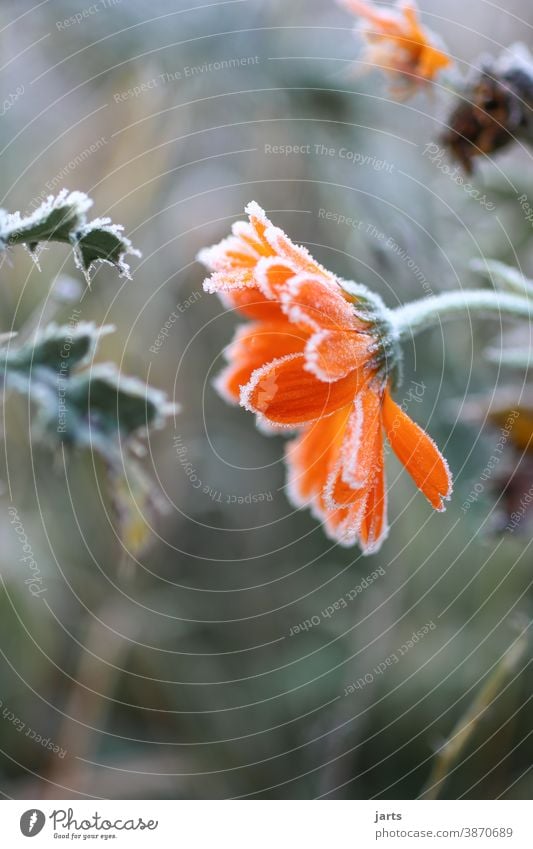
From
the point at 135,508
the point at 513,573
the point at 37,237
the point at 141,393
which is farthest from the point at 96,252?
the point at 513,573

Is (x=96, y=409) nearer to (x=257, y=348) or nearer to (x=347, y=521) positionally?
(x=257, y=348)

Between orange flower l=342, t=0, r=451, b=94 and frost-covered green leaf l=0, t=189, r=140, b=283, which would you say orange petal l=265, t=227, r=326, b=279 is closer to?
frost-covered green leaf l=0, t=189, r=140, b=283

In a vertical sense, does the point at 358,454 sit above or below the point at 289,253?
below

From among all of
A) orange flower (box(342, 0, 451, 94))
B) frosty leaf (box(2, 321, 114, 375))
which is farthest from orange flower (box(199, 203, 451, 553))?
orange flower (box(342, 0, 451, 94))

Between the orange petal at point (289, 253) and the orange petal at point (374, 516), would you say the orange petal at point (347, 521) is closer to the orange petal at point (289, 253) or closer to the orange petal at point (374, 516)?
the orange petal at point (374, 516)

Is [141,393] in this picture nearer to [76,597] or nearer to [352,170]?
[76,597]

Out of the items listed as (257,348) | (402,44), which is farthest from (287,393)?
(402,44)
